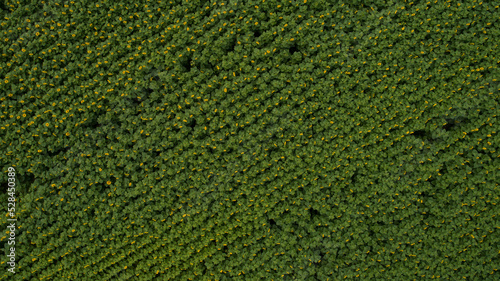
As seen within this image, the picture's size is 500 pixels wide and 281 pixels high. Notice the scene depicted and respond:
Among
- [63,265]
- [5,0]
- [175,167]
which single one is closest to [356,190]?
[175,167]

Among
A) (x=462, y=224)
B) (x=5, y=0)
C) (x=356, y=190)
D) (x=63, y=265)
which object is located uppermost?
(x=5, y=0)

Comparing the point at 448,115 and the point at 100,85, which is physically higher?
the point at 100,85

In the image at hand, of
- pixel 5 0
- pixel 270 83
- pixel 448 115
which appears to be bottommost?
pixel 448 115

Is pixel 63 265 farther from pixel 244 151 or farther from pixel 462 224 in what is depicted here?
pixel 462 224

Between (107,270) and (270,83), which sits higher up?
(270,83)

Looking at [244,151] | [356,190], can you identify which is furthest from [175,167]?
[356,190]

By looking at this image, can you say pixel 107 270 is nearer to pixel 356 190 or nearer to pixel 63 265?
pixel 63 265
